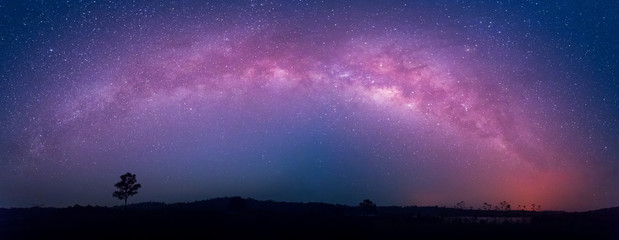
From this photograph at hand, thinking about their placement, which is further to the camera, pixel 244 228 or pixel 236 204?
pixel 236 204

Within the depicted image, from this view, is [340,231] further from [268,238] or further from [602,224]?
[602,224]

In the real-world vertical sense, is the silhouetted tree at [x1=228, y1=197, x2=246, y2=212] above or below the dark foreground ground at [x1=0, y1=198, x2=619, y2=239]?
above

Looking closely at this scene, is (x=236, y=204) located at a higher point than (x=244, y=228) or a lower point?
higher

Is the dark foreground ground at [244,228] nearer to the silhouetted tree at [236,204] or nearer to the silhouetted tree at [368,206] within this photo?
the silhouetted tree at [236,204]

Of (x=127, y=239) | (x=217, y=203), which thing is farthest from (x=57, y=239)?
(x=217, y=203)

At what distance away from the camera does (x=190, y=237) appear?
3572cm

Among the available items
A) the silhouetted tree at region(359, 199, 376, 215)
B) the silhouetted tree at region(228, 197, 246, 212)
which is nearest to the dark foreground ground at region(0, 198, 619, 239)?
the silhouetted tree at region(228, 197, 246, 212)

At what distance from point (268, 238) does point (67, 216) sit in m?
21.8

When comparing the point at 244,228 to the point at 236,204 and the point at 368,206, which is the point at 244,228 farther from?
the point at 368,206

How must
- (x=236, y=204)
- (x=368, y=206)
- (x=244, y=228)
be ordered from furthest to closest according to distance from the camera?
(x=368, y=206), (x=236, y=204), (x=244, y=228)

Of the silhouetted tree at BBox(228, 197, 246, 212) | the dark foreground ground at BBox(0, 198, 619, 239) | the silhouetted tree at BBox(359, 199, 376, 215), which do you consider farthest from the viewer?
the silhouetted tree at BBox(359, 199, 376, 215)

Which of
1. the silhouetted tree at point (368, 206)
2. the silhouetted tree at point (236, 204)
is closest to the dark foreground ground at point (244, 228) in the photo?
the silhouetted tree at point (236, 204)

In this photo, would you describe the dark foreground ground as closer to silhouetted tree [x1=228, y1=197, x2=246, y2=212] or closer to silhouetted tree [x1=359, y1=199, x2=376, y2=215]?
silhouetted tree [x1=228, y1=197, x2=246, y2=212]

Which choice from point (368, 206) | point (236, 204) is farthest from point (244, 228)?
point (368, 206)
